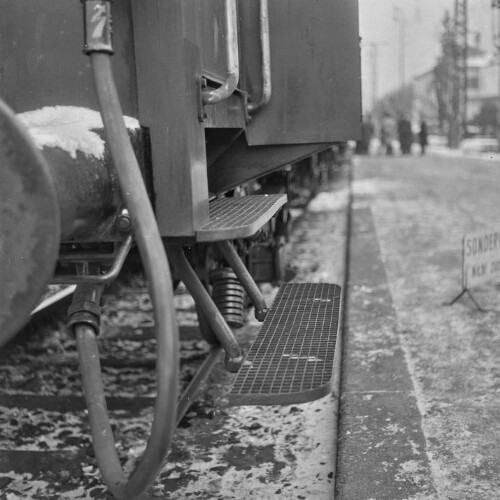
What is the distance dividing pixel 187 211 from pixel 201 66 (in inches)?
19.8

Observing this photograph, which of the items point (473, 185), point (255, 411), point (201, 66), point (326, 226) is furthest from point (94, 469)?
point (473, 185)

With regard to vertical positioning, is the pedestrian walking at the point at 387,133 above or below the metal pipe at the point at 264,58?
below

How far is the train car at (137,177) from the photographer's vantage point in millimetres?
1938

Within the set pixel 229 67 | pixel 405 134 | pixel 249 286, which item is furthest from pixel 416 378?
pixel 405 134

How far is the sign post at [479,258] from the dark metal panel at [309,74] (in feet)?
5.83

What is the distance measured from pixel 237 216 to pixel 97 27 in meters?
0.96

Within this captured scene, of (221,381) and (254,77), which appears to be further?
(221,381)

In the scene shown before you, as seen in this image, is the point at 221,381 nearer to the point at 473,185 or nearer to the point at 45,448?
the point at 45,448

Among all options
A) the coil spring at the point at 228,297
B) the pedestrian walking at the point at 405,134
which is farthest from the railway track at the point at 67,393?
the pedestrian walking at the point at 405,134

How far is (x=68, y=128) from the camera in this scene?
7.58ft

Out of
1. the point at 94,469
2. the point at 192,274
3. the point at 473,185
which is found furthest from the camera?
the point at 473,185

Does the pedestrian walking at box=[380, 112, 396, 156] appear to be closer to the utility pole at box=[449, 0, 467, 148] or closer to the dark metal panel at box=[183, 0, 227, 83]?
the utility pole at box=[449, 0, 467, 148]

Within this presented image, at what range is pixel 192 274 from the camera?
9.32 feet

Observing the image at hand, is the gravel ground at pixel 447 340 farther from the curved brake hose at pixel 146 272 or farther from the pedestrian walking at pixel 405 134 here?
the pedestrian walking at pixel 405 134
